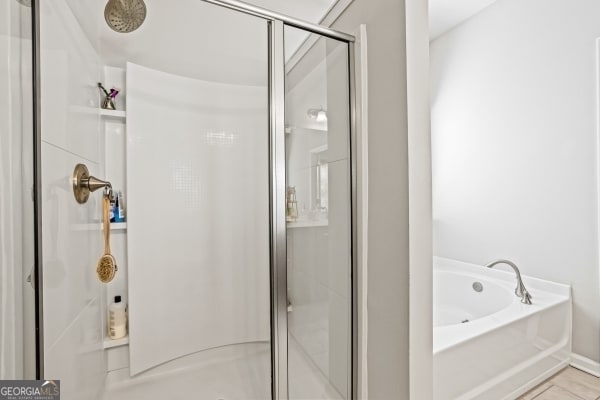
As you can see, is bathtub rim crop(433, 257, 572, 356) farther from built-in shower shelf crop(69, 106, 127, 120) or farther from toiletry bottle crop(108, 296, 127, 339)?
built-in shower shelf crop(69, 106, 127, 120)

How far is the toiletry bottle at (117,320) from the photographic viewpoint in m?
1.27

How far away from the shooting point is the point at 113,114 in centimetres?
126

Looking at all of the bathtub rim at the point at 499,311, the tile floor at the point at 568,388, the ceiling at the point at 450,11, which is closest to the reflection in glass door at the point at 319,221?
the bathtub rim at the point at 499,311

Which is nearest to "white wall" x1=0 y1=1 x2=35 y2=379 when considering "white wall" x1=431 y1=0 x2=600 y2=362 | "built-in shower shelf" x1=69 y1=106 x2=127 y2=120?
"built-in shower shelf" x1=69 y1=106 x2=127 y2=120

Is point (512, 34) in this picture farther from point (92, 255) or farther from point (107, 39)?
point (92, 255)

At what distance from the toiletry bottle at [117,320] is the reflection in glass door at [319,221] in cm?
86

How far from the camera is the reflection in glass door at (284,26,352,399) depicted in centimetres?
102

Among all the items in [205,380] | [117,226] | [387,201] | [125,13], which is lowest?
[205,380]

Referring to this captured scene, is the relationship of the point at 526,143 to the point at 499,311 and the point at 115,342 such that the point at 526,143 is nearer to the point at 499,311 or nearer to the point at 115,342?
the point at 499,311

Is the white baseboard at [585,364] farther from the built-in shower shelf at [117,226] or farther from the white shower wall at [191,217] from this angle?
the built-in shower shelf at [117,226]

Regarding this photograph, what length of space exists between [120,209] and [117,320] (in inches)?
20.5

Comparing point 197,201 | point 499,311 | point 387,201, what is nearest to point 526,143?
point 499,311

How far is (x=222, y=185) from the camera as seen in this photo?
54.4 inches

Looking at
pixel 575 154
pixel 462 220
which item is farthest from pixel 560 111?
pixel 462 220
